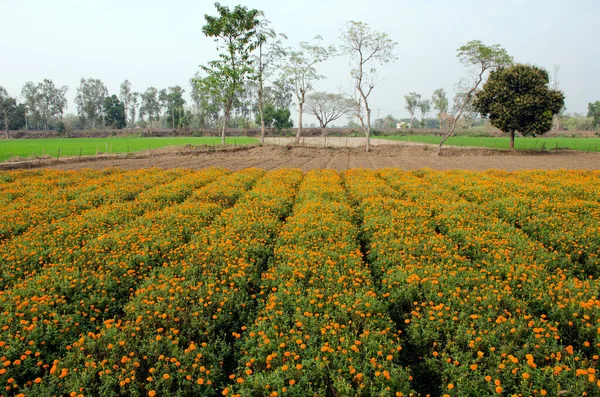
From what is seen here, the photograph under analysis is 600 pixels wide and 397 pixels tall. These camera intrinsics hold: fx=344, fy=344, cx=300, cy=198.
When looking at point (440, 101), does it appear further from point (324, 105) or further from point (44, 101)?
point (44, 101)

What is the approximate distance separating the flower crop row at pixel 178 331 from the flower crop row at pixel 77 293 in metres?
0.33

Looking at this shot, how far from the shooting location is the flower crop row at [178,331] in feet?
13.1

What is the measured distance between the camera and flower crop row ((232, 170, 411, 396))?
3879mm

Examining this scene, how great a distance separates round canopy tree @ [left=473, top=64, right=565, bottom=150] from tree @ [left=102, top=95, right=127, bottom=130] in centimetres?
8892

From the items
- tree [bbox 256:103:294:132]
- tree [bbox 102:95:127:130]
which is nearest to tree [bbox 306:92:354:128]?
tree [bbox 256:103:294:132]

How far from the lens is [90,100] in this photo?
105000mm

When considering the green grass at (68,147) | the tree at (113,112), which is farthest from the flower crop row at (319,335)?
the tree at (113,112)

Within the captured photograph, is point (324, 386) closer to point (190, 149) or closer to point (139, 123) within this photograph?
point (190, 149)

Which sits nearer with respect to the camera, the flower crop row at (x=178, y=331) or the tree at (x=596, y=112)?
the flower crop row at (x=178, y=331)

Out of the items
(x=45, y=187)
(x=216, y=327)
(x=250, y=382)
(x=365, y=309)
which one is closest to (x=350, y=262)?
(x=365, y=309)

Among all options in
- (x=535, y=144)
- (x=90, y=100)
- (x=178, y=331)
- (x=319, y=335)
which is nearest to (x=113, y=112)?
(x=90, y=100)

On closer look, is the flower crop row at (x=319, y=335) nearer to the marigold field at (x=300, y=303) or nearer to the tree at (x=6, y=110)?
the marigold field at (x=300, y=303)

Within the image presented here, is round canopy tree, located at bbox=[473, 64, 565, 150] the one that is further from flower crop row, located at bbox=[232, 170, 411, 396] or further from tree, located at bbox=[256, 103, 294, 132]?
tree, located at bbox=[256, 103, 294, 132]

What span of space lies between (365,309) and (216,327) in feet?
7.37
